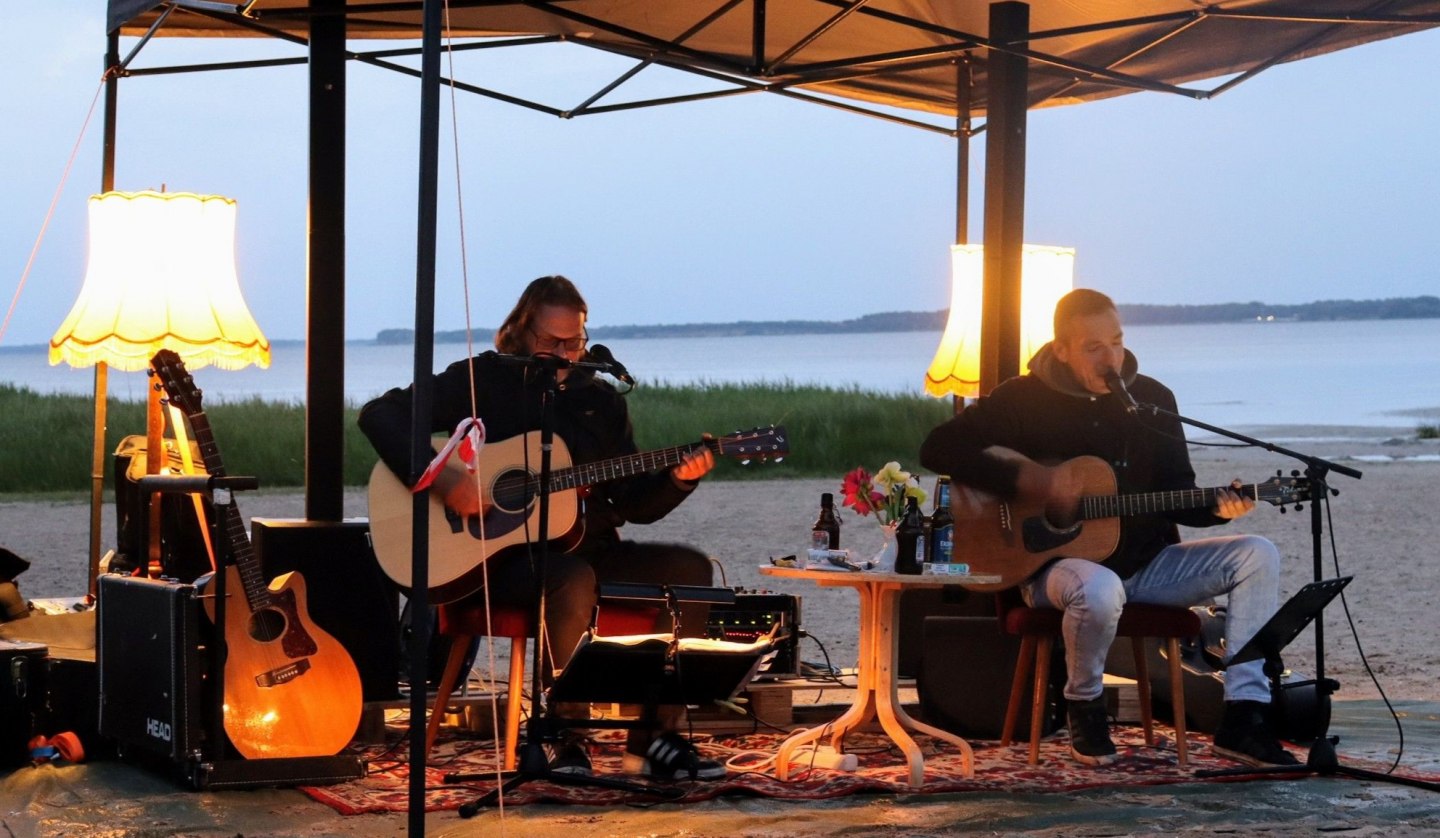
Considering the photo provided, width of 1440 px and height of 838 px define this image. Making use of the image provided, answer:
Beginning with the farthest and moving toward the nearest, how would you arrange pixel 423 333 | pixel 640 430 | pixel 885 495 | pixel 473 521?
pixel 640 430 → pixel 885 495 → pixel 473 521 → pixel 423 333

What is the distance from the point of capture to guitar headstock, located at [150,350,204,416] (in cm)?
515

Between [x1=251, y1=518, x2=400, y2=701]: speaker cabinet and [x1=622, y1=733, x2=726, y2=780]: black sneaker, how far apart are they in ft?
3.28

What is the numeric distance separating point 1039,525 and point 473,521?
67.1 inches

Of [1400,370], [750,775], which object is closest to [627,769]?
[750,775]

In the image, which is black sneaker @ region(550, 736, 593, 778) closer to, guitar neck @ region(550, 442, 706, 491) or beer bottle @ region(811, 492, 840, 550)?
guitar neck @ region(550, 442, 706, 491)

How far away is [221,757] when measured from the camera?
4.85 m

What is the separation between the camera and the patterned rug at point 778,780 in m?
4.76

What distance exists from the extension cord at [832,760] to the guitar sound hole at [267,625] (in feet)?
5.03

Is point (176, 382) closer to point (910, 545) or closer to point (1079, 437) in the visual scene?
point (910, 545)

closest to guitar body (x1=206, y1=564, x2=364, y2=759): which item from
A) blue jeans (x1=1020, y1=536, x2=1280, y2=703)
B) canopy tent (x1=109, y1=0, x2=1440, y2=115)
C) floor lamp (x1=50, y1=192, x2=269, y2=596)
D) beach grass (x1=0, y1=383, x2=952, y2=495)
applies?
floor lamp (x1=50, y1=192, x2=269, y2=596)

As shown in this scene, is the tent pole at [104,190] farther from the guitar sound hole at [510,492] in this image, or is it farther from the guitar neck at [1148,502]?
the guitar neck at [1148,502]

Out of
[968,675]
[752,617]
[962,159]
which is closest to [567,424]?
[752,617]

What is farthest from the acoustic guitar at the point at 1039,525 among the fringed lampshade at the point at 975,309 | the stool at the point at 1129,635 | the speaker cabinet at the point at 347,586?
the speaker cabinet at the point at 347,586

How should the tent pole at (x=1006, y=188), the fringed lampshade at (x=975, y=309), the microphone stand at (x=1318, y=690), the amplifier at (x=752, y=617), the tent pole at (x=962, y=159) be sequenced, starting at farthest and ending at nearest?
the tent pole at (x=962, y=159) < the fringed lampshade at (x=975, y=309) < the tent pole at (x=1006, y=188) < the amplifier at (x=752, y=617) < the microphone stand at (x=1318, y=690)
